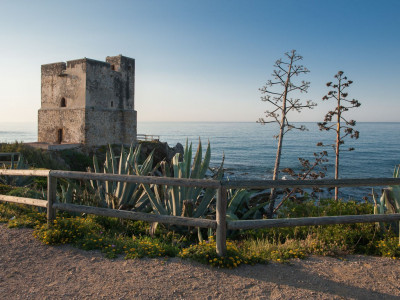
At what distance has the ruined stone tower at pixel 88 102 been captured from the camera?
26.0m

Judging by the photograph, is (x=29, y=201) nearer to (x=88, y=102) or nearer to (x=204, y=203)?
(x=204, y=203)

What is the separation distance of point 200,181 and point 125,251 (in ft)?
4.19

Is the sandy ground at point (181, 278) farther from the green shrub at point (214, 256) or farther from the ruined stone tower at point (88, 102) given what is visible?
the ruined stone tower at point (88, 102)

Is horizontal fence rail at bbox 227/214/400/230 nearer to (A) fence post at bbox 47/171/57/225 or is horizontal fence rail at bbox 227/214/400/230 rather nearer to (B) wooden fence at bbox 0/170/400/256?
(B) wooden fence at bbox 0/170/400/256

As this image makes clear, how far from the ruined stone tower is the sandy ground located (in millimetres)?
23598

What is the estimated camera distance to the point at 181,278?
3363mm

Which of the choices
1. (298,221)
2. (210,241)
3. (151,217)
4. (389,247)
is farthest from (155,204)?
(389,247)

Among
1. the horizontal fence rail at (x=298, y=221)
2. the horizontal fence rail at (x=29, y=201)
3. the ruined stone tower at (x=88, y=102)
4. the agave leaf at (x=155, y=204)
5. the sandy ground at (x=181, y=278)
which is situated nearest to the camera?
the sandy ground at (x=181, y=278)

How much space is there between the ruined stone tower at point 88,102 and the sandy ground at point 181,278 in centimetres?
2360

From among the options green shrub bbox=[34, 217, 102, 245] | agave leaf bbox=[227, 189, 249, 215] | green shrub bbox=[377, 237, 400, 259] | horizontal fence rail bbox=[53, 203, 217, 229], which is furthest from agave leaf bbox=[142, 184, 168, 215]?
green shrub bbox=[377, 237, 400, 259]

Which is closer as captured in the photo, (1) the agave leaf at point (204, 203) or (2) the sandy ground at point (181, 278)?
(2) the sandy ground at point (181, 278)

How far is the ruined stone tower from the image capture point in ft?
85.3

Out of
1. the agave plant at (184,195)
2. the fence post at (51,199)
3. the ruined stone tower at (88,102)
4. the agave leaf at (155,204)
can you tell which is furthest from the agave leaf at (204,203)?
the ruined stone tower at (88,102)

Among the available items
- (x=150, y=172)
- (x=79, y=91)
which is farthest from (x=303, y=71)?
(x=79, y=91)
